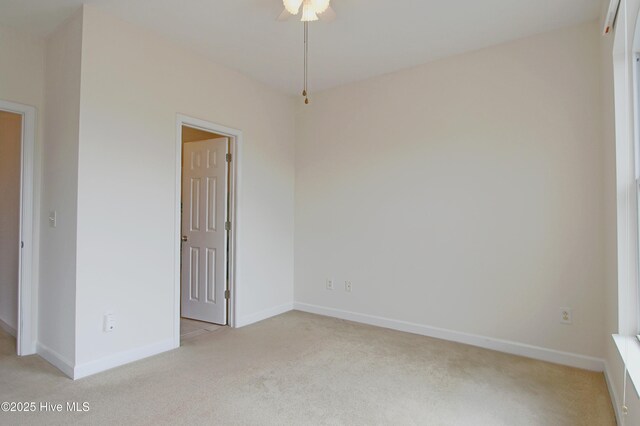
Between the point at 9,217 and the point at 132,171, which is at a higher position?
the point at 132,171

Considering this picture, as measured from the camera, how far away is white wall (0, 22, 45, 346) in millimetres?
2812

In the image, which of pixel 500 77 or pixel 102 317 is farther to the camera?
pixel 500 77

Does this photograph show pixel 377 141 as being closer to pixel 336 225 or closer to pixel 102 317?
pixel 336 225

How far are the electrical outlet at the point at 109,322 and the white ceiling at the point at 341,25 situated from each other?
2293 mm

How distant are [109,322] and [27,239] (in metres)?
1.04

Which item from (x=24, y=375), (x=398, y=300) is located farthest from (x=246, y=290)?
(x=24, y=375)

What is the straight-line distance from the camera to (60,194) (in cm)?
277

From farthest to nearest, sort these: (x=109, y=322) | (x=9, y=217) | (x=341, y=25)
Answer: (x=9, y=217)
(x=341, y=25)
(x=109, y=322)

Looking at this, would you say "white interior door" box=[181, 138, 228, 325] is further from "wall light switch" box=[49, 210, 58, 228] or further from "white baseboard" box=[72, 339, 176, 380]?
"wall light switch" box=[49, 210, 58, 228]

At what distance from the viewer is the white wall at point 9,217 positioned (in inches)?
133

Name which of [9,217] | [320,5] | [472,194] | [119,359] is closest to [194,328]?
[119,359]

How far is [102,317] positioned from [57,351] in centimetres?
47

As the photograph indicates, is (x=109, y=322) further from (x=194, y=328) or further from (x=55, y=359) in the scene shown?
(x=194, y=328)

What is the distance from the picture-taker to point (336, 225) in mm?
4211
